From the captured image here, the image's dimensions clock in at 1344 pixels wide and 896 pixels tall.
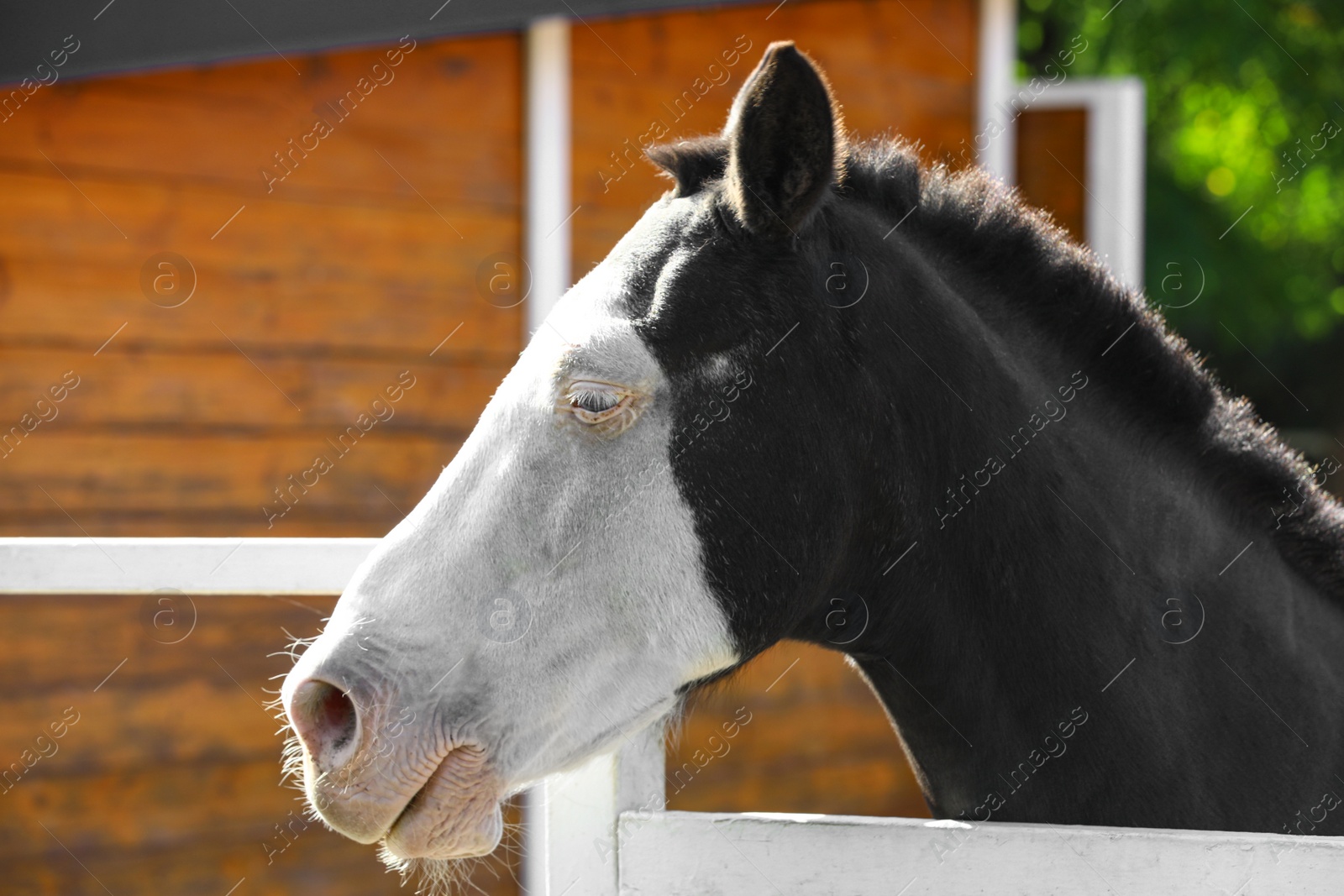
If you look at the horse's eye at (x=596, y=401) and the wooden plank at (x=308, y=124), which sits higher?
the wooden plank at (x=308, y=124)

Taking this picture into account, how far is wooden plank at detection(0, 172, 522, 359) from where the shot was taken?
3.40 meters

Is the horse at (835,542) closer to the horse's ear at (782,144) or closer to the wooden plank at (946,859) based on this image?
the horse's ear at (782,144)

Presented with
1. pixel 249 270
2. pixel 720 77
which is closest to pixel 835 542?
pixel 249 270

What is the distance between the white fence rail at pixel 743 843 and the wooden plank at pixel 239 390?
5.07ft

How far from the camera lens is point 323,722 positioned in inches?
63.2

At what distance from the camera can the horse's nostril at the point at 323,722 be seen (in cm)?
157

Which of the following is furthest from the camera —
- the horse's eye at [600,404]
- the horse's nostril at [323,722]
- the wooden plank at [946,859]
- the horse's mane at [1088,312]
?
the horse's mane at [1088,312]

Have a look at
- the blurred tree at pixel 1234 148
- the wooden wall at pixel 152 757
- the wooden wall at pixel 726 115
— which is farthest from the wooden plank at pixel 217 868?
the blurred tree at pixel 1234 148

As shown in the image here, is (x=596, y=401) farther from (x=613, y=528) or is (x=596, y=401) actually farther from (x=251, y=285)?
(x=251, y=285)

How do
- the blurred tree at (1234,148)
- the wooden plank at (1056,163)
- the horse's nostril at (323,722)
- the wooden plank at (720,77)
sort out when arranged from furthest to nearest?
the blurred tree at (1234,148)
the wooden plank at (1056,163)
the wooden plank at (720,77)
the horse's nostril at (323,722)

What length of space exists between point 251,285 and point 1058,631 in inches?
117

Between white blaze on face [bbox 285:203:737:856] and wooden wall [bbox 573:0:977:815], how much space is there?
2.52 metres

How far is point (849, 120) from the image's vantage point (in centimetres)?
502

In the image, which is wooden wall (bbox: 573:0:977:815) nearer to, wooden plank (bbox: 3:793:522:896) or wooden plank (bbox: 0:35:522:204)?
wooden plank (bbox: 0:35:522:204)
